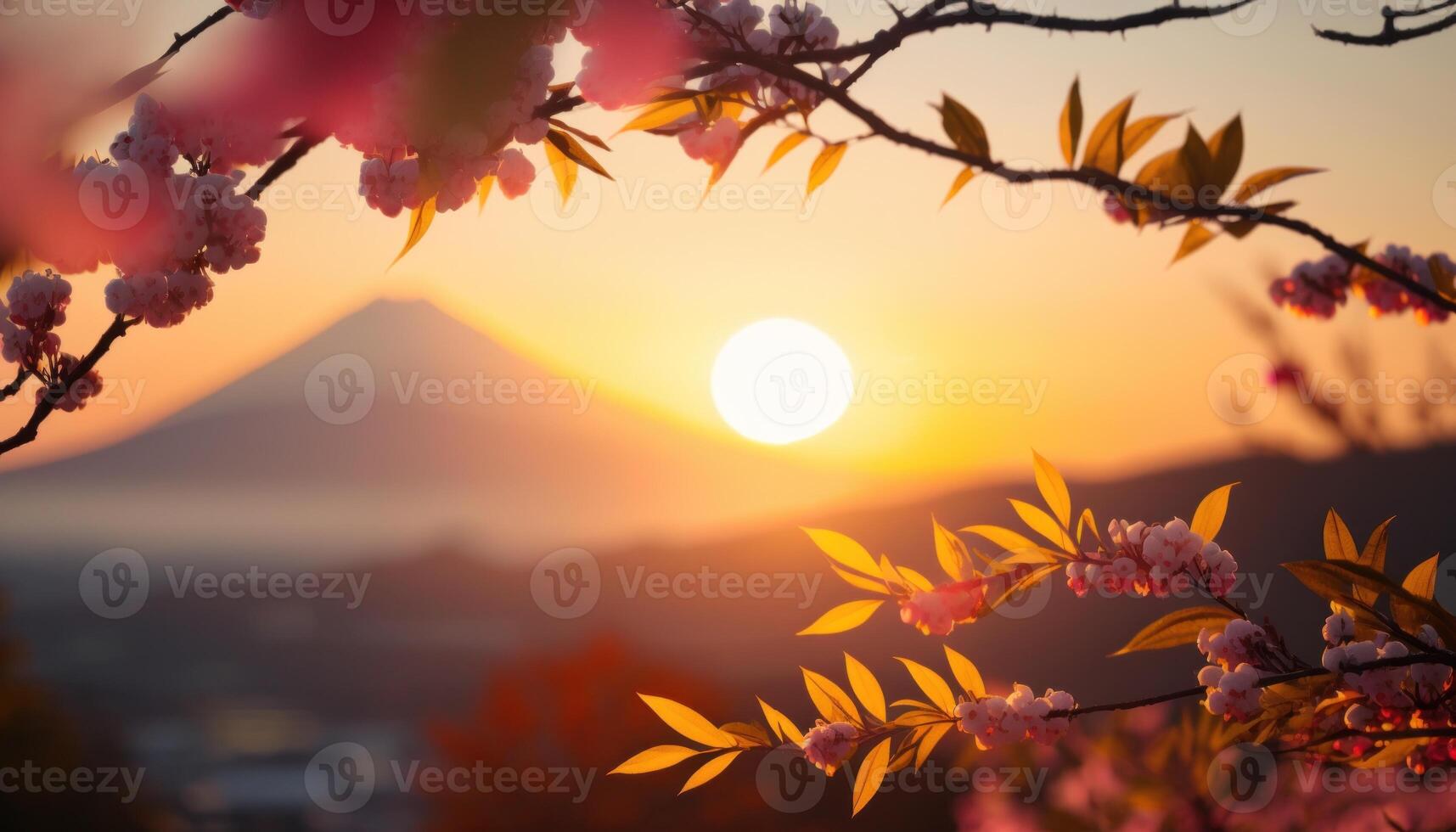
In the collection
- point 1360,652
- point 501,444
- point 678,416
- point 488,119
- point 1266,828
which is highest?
point 501,444

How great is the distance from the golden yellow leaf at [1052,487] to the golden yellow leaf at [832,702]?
0.37 metres

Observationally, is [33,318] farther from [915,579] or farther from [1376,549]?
[1376,549]

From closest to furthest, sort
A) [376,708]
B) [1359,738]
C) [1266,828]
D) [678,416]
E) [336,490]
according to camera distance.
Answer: [1359,738]
[1266,828]
[376,708]
[678,416]
[336,490]

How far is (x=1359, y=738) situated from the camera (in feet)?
3.84

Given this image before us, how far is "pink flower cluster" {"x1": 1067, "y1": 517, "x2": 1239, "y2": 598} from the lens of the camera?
126cm

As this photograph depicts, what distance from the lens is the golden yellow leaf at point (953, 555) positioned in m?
1.31

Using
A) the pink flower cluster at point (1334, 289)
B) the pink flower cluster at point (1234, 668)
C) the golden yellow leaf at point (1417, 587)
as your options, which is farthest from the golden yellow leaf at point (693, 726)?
the pink flower cluster at point (1334, 289)

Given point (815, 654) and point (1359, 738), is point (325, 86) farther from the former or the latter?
point (815, 654)

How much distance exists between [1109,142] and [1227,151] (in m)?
0.12

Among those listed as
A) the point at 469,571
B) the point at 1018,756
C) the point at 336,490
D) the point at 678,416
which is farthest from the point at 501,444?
the point at 1018,756

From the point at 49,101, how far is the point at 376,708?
56413 millimetres
